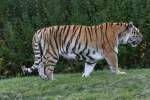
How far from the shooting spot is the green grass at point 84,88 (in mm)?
11672

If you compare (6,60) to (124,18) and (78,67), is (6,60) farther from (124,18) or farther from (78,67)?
(124,18)

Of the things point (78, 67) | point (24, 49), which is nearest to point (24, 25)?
point (24, 49)

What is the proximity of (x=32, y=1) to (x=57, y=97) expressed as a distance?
764 centimetres

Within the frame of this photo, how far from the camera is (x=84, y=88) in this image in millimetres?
12555

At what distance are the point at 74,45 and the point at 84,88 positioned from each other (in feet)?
6.02

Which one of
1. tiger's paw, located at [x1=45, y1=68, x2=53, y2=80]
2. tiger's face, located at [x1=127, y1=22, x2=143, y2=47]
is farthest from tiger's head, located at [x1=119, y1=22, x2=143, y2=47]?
tiger's paw, located at [x1=45, y1=68, x2=53, y2=80]

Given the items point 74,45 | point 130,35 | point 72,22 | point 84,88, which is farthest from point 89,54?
point 72,22

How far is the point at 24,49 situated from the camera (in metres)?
18.0

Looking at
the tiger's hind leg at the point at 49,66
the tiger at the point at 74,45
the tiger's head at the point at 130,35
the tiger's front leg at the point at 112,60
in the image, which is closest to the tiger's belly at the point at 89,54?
the tiger at the point at 74,45

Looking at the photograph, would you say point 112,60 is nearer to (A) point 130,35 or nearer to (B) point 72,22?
(A) point 130,35

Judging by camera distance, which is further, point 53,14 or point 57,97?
point 53,14

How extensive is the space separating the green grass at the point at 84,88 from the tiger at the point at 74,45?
409mm

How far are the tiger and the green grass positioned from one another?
1.34 feet

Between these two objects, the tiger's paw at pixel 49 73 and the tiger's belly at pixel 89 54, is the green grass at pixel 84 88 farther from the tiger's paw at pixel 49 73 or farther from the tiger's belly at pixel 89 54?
the tiger's belly at pixel 89 54
